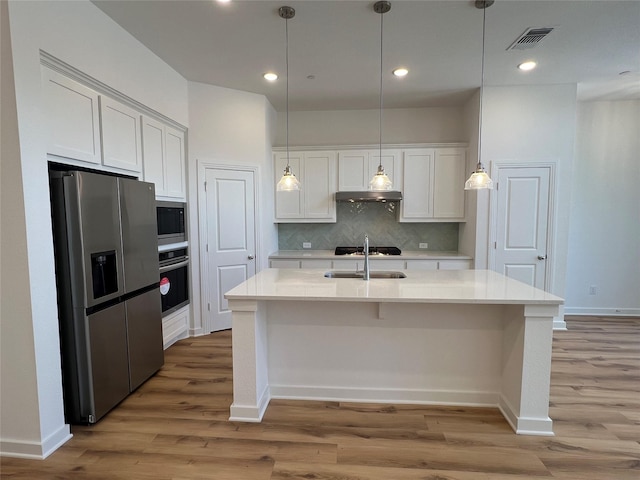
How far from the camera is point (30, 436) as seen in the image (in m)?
1.95

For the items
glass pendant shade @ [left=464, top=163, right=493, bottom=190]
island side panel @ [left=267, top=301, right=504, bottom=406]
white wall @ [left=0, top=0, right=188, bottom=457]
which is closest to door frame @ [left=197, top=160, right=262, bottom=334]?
island side panel @ [left=267, top=301, right=504, bottom=406]

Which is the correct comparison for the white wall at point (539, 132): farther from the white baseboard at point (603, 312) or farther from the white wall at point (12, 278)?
the white wall at point (12, 278)

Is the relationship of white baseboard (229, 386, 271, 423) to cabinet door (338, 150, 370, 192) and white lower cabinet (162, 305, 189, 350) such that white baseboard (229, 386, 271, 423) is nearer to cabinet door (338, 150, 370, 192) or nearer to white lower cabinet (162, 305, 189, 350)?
white lower cabinet (162, 305, 189, 350)

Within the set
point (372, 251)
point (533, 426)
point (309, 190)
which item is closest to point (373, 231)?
point (372, 251)

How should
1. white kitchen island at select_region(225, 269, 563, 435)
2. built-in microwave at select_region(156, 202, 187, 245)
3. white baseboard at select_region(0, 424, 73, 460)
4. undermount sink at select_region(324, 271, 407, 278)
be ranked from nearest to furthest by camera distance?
white baseboard at select_region(0, 424, 73, 460) → white kitchen island at select_region(225, 269, 563, 435) → undermount sink at select_region(324, 271, 407, 278) → built-in microwave at select_region(156, 202, 187, 245)

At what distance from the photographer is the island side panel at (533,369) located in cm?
210

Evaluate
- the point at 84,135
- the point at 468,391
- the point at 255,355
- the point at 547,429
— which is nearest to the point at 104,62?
the point at 84,135

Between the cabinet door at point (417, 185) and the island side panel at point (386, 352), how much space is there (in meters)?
2.31

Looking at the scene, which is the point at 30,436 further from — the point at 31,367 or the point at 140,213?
the point at 140,213

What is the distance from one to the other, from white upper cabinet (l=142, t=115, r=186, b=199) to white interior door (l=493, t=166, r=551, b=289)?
148 inches

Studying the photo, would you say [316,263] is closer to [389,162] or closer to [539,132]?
[389,162]

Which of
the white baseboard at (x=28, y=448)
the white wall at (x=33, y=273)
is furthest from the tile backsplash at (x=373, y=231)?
the white baseboard at (x=28, y=448)

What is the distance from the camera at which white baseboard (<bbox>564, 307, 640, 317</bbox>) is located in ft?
15.0

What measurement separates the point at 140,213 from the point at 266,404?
1765mm
